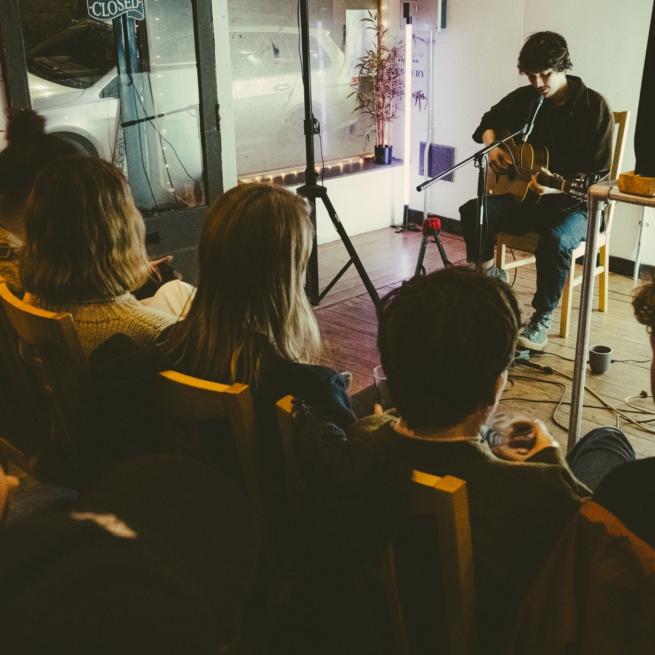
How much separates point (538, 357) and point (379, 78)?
8.64 ft

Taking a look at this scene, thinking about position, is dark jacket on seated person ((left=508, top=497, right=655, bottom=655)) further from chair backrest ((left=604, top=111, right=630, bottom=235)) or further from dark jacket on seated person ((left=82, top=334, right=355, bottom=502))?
chair backrest ((left=604, top=111, right=630, bottom=235))

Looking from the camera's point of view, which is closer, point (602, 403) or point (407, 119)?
point (602, 403)

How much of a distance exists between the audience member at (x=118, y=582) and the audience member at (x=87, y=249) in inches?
48.3

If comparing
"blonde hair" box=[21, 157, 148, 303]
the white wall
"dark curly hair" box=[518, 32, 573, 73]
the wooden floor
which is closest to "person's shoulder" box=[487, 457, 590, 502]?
"blonde hair" box=[21, 157, 148, 303]

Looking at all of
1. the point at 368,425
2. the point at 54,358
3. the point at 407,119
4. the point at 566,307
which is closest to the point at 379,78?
the point at 407,119

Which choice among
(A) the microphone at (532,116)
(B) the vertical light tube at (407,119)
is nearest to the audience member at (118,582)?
(A) the microphone at (532,116)

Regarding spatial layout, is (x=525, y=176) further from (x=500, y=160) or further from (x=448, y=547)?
(x=448, y=547)

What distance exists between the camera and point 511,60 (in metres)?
4.61

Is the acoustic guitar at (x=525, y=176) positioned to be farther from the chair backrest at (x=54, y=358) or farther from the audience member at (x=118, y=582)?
the audience member at (x=118, y=582)

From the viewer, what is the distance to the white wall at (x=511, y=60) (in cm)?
401

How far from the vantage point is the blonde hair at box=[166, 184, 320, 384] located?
131cm

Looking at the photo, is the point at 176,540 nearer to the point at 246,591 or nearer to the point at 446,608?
the point at 246,591

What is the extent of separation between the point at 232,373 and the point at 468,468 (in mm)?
465

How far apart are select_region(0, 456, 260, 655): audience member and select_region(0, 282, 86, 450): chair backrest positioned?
1.07 metres
